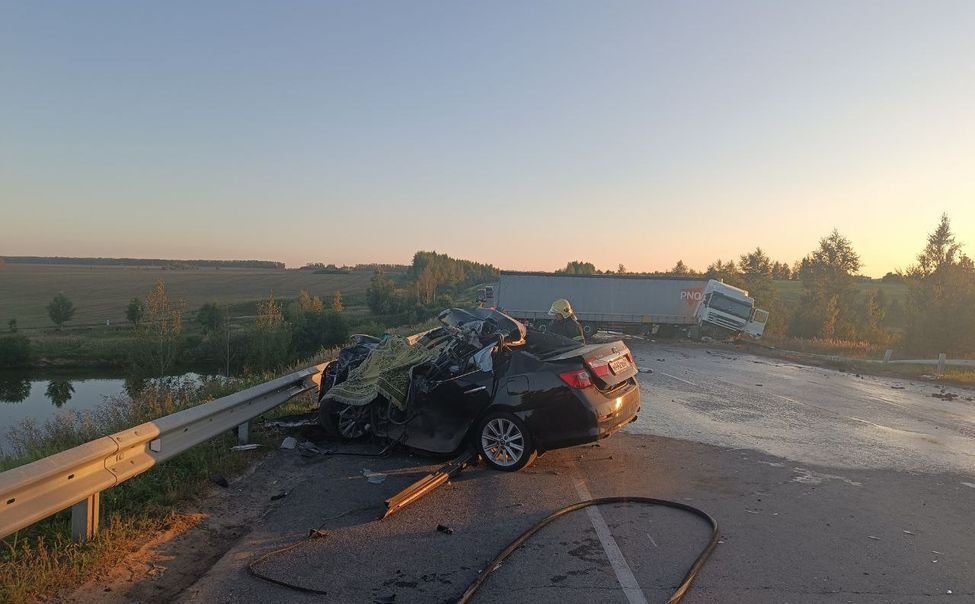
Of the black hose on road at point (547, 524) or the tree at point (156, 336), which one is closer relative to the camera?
the black hose on road at point (547, 524)

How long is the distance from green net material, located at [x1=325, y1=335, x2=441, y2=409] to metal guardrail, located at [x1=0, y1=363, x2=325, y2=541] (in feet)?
4.47

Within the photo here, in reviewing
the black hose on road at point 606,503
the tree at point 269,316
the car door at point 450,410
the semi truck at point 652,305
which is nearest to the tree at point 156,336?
the tree at point 269,316

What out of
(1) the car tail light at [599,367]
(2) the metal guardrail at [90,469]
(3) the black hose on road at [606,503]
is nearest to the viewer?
(2) the metal guardrail at [90,469]

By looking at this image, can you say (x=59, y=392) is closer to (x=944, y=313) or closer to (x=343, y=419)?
(x=343, y=419)

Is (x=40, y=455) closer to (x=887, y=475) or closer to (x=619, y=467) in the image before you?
(x=619, y=467)

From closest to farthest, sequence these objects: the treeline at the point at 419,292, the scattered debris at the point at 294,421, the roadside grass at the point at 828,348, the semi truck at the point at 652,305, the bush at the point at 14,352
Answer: the scattered debris at the point at 294,421 < the roadside grass at the point at 828,348 < the semi truck at the point at 652,305 < the bush at the point at 14,352 < the treeline at the point at 419,292

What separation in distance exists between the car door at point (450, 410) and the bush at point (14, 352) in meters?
53.3

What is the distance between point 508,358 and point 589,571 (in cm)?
284

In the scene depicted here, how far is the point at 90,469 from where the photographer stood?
12.7 feet

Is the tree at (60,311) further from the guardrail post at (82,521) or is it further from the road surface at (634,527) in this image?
the guardrail post at (82,521)

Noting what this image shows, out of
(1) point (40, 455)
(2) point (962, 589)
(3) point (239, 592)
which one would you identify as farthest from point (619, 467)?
(1) point (40, 455)

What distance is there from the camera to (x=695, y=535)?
15.3 feet

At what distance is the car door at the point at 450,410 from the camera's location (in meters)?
6.34

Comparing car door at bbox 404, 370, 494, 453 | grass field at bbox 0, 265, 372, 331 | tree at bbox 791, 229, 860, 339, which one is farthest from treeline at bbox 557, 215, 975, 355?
grass field at bbox 0, 265, 372, 331
